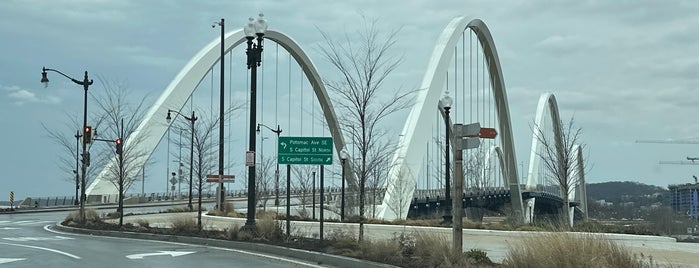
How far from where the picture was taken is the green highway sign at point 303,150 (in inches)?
747

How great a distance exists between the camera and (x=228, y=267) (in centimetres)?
1368

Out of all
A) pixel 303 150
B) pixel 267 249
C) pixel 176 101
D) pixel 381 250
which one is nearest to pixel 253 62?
pixel 303 150

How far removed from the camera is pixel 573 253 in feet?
30.6

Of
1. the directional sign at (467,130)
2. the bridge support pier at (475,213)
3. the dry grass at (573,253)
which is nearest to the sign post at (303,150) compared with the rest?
the directional sign at (467,130)

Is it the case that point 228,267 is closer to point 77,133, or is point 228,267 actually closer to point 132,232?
point 132,232

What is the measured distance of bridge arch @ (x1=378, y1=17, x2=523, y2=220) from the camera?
37500 mm

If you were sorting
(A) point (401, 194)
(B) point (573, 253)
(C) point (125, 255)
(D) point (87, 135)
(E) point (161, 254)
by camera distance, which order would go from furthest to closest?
(A) point (401, 194), (D) point (87, 135), (E) point (161, 254), (C) point (125, 255), (B) point (573, 253)

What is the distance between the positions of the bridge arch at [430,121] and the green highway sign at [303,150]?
16.8m

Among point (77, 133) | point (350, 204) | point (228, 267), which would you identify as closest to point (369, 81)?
point (228, 267)

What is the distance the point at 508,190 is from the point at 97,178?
121ft

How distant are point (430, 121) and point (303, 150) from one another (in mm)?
24154

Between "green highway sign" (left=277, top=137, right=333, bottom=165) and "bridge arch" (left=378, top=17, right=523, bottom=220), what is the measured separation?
55.1ft

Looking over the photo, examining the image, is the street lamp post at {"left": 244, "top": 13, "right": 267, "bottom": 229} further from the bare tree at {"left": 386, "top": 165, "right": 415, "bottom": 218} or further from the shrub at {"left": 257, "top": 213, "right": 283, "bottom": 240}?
the bare tree at {"left": 386, "top": 165, "right": 415, "bottom": 218}

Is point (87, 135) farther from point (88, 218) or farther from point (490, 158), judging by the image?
point (490, 158)
